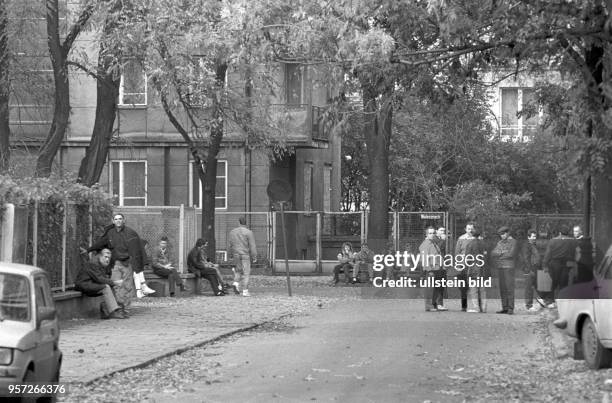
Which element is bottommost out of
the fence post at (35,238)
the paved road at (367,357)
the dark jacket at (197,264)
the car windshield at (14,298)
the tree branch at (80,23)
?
the paved road at (367,357)

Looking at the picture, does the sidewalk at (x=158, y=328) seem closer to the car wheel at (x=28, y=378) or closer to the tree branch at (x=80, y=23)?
the car wheel at (x=28, y=378)

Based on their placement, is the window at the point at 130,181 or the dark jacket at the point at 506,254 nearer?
the dark jacket at the point at 506,254

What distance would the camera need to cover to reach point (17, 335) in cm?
1068

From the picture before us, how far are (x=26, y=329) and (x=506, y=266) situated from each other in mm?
16693

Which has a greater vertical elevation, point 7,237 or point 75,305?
point 7,237

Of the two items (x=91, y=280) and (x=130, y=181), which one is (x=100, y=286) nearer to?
(x=91, y=280)

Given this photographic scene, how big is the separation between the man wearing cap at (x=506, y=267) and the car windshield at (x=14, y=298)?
16.0 meters

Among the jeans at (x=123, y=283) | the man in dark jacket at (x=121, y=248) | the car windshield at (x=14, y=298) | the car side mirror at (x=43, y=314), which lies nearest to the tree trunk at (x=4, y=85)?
the man in dark jacket at (x=121, y=248)

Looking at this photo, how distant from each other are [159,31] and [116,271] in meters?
4.54

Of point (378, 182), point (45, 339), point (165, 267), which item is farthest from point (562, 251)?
point (45, 339)

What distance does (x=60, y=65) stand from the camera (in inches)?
1063

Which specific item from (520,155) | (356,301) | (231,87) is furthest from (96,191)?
(520,155)

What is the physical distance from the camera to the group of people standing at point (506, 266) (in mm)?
26016

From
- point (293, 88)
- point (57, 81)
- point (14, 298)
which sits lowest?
point (14, 298)
